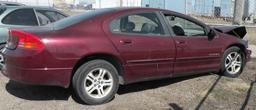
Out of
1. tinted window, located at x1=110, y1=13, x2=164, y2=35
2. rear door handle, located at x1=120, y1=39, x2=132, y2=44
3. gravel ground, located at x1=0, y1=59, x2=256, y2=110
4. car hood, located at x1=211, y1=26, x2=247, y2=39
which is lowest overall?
gravel ground, located at x1=0, y1=59, x2=256, y2=110

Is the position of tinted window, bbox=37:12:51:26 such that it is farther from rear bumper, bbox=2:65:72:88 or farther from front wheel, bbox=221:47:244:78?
front wheel, bbox=221:47:244:78

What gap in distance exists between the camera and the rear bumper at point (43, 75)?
6.18m

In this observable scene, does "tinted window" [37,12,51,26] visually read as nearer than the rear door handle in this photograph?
No

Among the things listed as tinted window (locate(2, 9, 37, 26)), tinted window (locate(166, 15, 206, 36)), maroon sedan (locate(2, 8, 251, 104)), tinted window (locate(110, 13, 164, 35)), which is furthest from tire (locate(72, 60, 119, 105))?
tinted window (locate(2, 9, 37, 26))

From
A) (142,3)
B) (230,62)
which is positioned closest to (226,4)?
(142,3)

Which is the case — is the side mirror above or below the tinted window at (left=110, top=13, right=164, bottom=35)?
below

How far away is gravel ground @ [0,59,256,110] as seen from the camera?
6570 mm

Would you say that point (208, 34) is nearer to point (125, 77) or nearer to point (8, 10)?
point (125, 77)

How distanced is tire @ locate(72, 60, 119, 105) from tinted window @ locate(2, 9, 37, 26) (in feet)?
12.0

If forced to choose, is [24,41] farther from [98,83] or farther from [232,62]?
[232,62]

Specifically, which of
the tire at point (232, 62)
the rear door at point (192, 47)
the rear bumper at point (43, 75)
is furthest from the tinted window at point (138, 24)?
the tire at point (232, 62)

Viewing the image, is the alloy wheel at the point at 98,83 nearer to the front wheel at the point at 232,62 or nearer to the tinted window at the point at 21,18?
the front wheel at the point at 232,62

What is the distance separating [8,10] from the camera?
952 cm

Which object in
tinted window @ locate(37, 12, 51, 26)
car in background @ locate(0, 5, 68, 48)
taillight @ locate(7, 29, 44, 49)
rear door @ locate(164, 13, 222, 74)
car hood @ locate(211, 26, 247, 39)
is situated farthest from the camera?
tinted window @ locate(37, 12, 51, 26)
